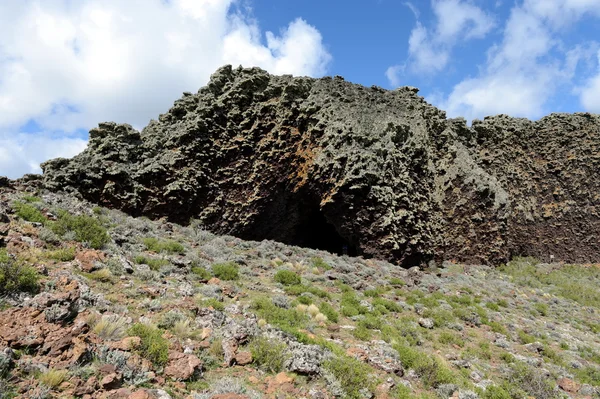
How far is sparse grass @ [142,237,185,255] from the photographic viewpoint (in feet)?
45.7

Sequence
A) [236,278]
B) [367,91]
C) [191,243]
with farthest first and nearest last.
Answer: [367,91], [191,243], [236,278]

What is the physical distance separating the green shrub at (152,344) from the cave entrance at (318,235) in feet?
56.0

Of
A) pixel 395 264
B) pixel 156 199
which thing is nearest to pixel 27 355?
pixel 156 199

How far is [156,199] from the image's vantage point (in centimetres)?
2023

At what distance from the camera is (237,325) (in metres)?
8.05

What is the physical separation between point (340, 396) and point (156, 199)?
679 inches

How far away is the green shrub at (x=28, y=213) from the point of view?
12008 millimetres

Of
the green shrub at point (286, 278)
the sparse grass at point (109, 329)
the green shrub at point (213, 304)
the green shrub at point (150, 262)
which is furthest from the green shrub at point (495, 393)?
the green shrub at point (150, 262)

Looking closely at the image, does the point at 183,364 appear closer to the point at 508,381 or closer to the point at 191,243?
the point at 508,381

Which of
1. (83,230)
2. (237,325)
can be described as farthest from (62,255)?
(237,325)

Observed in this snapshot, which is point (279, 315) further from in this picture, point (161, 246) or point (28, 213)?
point (28, 213)

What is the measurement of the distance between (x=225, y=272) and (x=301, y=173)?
1104 centimetres

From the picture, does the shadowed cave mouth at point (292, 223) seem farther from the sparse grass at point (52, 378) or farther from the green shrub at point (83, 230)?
the sparse grass at point (52, 378)

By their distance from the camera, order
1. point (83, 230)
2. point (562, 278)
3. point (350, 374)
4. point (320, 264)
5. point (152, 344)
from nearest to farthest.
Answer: point (152, 344) → point (350, 374) → point (83, 230) → point (320, 264) → point (562, 278)
